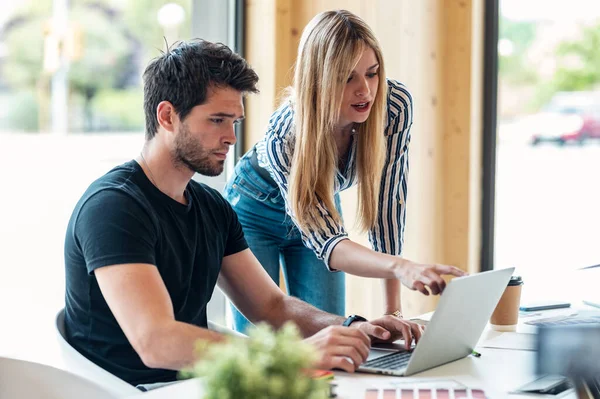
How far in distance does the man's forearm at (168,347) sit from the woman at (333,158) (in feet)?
1.73

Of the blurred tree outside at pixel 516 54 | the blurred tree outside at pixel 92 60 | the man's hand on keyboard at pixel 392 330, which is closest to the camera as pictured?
the man's hand on keyboard at pixel 392 330

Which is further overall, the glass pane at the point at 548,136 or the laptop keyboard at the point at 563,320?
the glass pane at the point at 548,136

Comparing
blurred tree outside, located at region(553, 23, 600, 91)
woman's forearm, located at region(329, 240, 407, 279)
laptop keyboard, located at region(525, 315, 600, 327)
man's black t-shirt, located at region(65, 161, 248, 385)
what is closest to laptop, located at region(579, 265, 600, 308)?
laptop keyboard, located at region(525, 315, 600, 327)

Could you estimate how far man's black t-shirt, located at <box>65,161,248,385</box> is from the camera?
1.61 metres

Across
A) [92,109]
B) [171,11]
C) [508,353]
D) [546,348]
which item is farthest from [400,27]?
[546,348]

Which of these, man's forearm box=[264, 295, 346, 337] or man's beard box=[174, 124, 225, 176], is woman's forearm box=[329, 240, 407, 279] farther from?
man's beard box=[174, 124, 225, 176]

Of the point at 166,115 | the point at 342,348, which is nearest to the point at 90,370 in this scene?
the point at 342,348

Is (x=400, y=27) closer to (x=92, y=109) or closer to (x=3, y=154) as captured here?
(x=92, y=109)

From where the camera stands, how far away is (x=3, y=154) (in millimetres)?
2785

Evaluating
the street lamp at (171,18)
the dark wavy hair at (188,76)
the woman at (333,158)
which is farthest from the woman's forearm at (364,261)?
the street lamp at (171,18)

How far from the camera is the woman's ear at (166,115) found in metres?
1.84

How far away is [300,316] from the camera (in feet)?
6.43

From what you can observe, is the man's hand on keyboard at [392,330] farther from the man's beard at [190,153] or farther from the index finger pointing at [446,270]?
the man's beard at [190,153]

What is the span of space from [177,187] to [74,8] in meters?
1.33
